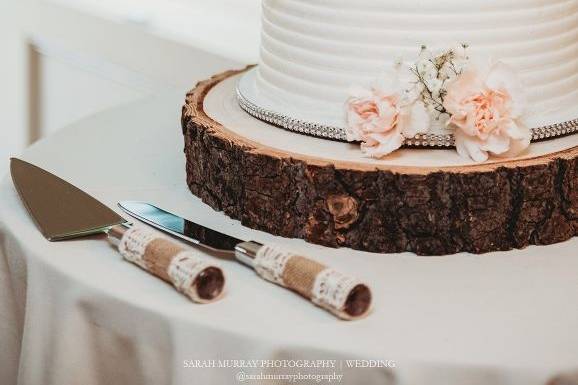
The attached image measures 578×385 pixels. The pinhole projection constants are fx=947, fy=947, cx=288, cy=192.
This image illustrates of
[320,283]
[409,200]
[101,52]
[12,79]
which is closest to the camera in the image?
[320,283]

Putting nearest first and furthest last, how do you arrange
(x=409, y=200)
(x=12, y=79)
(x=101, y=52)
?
(x=409, y=200) < (x=101, y=52) < (x=12, y=79)

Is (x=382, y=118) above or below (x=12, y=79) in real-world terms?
above

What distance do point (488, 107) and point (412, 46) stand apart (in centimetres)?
11

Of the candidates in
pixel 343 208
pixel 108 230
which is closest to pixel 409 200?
pixel 343 208

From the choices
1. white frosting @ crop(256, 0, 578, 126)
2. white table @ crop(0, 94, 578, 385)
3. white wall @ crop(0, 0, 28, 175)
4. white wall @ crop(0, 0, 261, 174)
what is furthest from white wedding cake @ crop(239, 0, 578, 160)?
white wall @ crop(0, 0, 28, 175)

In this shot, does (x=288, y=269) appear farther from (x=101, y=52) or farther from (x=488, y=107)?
(x=101, y=52)

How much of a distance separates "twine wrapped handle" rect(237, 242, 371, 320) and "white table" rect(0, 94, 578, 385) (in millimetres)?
13

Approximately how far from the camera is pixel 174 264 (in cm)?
92

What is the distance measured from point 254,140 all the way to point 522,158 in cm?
31

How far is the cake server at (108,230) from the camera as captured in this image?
913mm

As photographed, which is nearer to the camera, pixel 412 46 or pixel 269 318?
pixel 269 318

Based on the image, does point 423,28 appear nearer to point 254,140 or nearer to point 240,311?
point 254,140

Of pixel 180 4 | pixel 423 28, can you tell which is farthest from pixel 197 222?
pixel 180 4

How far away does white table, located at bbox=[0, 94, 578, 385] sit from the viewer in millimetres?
838
